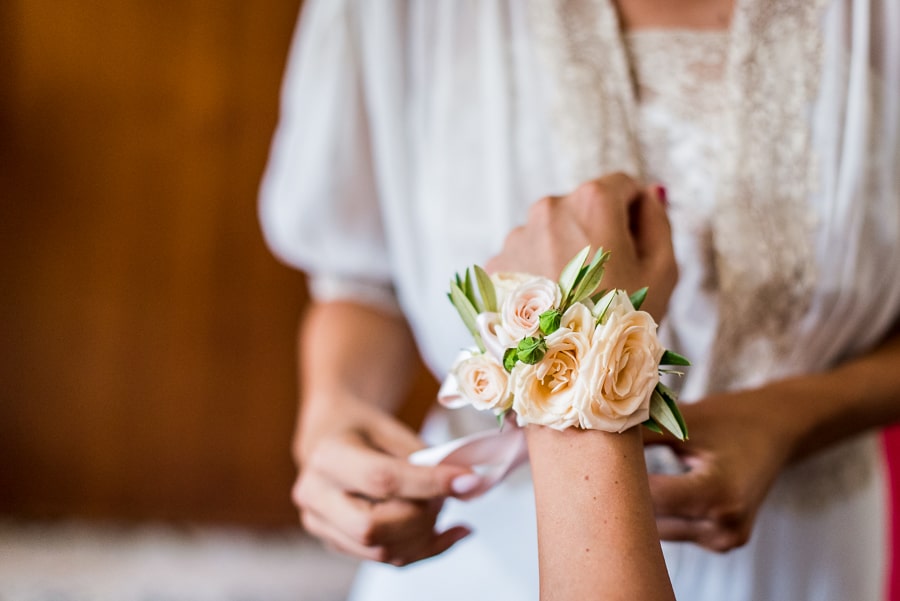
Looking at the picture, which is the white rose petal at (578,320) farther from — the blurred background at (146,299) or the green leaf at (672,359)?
the blurred background at (146,299)

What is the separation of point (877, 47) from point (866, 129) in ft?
0.27

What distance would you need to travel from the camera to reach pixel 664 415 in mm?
448

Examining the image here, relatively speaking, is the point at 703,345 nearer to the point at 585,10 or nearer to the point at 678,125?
the point at 678,125

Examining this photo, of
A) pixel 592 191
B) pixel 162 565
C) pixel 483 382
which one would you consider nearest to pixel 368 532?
pixel 483 382

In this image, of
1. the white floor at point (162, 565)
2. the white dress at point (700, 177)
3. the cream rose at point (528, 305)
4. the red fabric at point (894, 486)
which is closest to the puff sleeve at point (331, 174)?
the white dress at point (700, 177)

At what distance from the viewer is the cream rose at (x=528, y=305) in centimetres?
44

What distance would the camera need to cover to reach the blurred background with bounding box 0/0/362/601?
2.09 metres

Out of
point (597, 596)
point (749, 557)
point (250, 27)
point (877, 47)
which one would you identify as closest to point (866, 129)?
point (877, 47)

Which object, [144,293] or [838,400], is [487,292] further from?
[144,293]

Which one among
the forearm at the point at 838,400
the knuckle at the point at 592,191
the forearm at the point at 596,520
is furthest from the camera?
the forearm at the point at 838,400

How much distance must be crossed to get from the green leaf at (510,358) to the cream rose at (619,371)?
1.4 inches

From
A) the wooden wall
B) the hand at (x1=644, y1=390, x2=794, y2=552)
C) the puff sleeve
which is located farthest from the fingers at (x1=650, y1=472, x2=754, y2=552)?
the wooden wall

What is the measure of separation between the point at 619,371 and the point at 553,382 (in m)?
0.04

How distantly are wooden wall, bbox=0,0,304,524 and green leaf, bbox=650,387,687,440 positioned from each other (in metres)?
1.86
